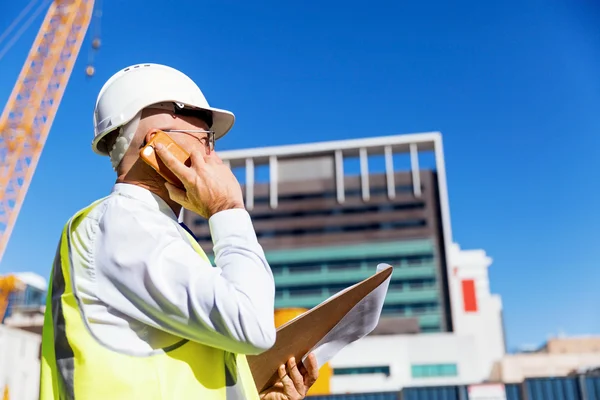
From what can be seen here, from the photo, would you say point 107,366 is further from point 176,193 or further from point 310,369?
point 310,369

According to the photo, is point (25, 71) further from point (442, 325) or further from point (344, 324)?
point (442, 325)

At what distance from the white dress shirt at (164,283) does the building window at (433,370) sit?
59.6m

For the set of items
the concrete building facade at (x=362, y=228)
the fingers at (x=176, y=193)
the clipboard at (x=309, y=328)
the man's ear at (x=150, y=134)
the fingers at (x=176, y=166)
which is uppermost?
the concrete building facade at (x=362, y=228)

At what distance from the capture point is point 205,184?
1.42 meters

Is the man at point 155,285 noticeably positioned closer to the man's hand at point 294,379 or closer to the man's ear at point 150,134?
the man's ear at point 150,134

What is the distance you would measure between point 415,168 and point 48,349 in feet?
247

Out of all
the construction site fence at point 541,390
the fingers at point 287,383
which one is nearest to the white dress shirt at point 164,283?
the fingers at point 287,383

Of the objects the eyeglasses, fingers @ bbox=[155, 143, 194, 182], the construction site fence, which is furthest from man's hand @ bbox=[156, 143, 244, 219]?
the construction site fence

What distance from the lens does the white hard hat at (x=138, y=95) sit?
154 cm

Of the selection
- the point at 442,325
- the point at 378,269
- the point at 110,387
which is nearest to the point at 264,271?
the point at 110,387

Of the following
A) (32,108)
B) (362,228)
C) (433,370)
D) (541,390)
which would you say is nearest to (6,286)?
(32,108)

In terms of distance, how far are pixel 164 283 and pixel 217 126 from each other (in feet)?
2.17

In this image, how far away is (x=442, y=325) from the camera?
2825 inches

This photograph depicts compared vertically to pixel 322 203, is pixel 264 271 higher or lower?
lower
